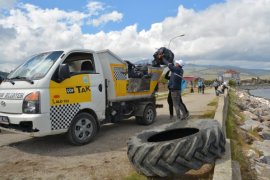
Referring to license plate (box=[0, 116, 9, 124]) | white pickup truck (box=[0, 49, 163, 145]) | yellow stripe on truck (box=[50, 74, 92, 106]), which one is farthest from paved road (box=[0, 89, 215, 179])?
yellow stripe on truck (box=[50, 74, 92, 106])

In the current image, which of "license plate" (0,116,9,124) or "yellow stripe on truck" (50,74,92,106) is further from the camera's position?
"license plate" (0,116,9,124)

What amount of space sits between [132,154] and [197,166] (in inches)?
42.4

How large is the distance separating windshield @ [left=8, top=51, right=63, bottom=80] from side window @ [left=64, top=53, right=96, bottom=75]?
1.19 feet

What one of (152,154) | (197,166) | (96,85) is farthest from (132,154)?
(96,85)

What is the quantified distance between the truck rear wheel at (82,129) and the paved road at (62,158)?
161 mm

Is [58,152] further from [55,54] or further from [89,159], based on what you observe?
[55,54]

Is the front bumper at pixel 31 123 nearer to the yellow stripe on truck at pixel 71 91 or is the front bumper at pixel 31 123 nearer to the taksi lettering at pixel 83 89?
the yellow stripe on truck at pixel 71 91

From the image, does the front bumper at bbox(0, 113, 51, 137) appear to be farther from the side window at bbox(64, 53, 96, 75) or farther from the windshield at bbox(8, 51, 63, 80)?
the side window at bbox(64, 53, 96, 75)

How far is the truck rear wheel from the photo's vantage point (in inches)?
308

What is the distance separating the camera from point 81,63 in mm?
8508

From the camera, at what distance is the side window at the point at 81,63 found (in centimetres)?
817

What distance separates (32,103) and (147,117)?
4729mm

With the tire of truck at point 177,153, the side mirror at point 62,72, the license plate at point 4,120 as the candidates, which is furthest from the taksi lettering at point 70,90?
the tire of truck at point 177,153

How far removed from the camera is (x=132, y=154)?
18.4ft
